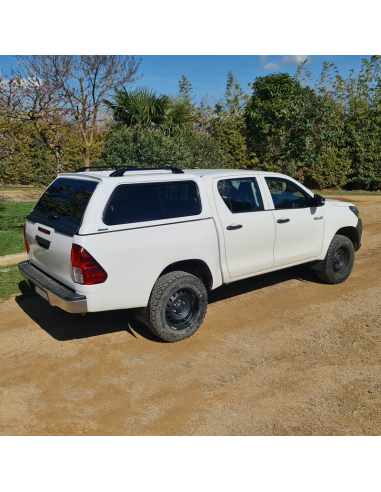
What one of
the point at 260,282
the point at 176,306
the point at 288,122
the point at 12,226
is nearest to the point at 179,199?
the point at 176,306

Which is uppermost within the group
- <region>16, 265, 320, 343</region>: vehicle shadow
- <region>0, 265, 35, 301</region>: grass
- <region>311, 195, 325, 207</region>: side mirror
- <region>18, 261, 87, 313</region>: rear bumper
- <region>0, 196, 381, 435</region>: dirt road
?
<region>311, 195, 325, 207</region>: side mirror

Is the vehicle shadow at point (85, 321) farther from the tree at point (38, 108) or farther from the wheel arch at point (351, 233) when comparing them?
the tree at point (38, 108)

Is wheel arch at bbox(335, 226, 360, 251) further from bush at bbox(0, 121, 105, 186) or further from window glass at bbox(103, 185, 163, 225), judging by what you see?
bush at bbox(0, 121, 105, 186)

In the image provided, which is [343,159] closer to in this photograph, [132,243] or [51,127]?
[51,127]

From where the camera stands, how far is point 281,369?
4293mm

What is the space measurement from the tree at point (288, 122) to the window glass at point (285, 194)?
11919mm

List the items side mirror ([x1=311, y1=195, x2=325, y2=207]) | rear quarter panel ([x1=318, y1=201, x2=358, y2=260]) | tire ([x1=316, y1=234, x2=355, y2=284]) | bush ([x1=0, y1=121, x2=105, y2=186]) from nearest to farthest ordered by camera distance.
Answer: side mirror ([x1=311, y1=195, x2=325, y2=207]), rear quarter panel ([x1=318, y1=201, x2=358, y2=260]), tire ([x1=316, y1=234, x2=355, y2=284]), bush ([x1=0, y1=121, x2=105, y2=186])

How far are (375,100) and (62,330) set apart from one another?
21716 millimetres

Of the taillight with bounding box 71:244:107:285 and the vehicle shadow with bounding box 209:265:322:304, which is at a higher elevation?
the taillight with bounding box 71:244:107:285

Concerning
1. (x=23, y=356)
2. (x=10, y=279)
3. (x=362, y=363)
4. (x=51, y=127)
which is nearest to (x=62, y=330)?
Result: (x=23, y=356)

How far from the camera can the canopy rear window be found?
435 cm

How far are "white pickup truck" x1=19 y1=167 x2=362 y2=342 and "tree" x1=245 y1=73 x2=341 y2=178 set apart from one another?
40.5ft

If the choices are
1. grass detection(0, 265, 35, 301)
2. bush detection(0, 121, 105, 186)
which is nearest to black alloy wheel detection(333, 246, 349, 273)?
grass detection(0, 265, 35, 301)

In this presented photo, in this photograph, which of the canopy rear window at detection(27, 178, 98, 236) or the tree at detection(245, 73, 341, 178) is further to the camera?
the tree at detection(245, 73, 341, 178)
